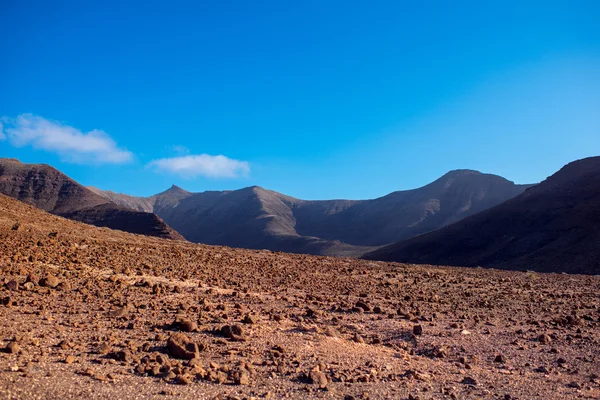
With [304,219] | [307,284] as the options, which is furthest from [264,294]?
[304,219]

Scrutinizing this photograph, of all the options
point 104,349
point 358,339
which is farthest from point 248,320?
point 104,349

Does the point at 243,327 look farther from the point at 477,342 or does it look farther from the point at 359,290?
the point at 359,290

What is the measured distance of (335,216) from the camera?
15675cm

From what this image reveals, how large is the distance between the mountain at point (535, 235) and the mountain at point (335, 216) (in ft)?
79.9

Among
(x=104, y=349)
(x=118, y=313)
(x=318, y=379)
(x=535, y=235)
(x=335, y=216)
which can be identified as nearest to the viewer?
(x=318, y=379)

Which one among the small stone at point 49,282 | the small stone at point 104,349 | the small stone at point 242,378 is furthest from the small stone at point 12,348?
the small stone at point 49,282

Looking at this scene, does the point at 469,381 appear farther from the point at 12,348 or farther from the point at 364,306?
the point at 12,348

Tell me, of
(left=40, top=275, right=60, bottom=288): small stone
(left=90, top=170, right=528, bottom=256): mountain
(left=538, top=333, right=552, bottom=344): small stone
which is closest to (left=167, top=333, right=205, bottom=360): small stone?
(left=40, top=275, right=60, bottom=288): small stone

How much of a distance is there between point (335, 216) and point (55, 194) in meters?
89.6

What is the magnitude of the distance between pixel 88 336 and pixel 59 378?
175 cm

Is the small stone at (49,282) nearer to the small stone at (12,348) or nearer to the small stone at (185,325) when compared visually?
the small stone at (185,325)

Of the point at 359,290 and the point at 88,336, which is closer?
the point at 88,336

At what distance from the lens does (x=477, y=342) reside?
28.7 feet

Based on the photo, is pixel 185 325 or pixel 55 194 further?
pixel 55 194
